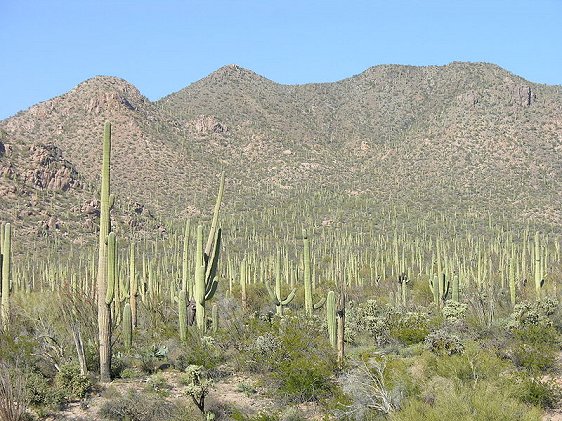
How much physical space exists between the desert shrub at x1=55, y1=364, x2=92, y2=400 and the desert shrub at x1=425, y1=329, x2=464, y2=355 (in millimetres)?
7084

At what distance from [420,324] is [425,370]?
19.1 ft

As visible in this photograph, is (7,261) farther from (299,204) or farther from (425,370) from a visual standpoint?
(299,204)

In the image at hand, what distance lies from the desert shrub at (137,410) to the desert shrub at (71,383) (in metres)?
0.91

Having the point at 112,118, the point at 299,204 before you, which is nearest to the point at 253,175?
the point at 299,204

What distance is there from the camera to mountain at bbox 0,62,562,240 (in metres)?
61.3

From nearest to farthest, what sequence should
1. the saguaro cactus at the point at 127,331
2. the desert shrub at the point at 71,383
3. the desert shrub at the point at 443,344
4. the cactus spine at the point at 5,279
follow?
the desert shrub at the point at 71,383 → the desert shrub at the point at 443,344 → the cactus spine at the point at 5,279 → the saguaro cactus at the point at 127,331

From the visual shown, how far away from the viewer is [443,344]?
14.7 metres

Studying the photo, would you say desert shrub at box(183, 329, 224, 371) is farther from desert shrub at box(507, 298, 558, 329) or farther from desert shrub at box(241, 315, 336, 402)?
desert shrub at box(507, 298, 558, 329)

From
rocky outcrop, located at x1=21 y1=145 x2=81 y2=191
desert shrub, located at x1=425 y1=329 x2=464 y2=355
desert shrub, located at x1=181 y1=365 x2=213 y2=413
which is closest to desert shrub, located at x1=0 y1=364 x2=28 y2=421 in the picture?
desert shrub, located at x1=181 y1=365 x2=213 y2=413

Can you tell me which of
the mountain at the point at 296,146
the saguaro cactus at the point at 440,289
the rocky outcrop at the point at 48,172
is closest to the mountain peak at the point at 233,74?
the mountain at the point at 296,146

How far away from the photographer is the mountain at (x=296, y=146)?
201 feet

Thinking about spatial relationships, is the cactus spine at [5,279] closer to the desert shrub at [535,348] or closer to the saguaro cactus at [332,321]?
the saguaro cactus at [332,321]

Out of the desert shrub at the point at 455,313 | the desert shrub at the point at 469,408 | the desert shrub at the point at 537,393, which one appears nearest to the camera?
the desert shrub at the point at 469,408

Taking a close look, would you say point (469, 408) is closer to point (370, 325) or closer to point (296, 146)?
point (370, 325)
